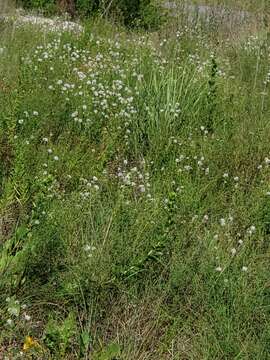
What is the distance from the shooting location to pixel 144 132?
4.34 meters

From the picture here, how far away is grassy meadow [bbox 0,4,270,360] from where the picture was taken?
267cm

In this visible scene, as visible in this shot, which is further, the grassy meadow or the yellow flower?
the grassy meadow

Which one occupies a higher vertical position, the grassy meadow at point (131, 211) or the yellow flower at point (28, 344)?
the grassy meadow at point (131, 211)

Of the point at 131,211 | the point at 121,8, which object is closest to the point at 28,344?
the point at 131,211

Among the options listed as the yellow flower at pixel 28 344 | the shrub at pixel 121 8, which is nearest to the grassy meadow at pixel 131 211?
the yellow flower at pixel 28 344

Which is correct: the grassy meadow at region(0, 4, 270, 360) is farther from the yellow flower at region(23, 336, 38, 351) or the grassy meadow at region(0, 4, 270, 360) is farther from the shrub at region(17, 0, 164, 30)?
the shrub at region(17, 0, 164, 30)

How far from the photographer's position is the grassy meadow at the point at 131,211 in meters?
2.67

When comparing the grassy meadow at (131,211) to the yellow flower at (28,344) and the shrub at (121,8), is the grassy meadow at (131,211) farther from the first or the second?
the shrub at (121,8)

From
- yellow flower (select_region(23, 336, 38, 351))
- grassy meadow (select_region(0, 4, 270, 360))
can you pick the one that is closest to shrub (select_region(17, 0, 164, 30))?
grassy meadow (select_region(0, 4, 270, 360))

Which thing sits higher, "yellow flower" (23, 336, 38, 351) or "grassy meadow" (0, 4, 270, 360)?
"grassy meadow" (0, 4, 270, 360)

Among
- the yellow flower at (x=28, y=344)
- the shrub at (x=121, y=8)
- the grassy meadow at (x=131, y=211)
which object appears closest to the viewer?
the yellow flower at (x=28, y=344)

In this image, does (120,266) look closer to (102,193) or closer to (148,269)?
(148,269)

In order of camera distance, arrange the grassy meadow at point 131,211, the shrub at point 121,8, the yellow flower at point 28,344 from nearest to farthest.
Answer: the yellow flower at point 28,344 → the grassy meadow at point 131,211 → the shrub at point 121,8

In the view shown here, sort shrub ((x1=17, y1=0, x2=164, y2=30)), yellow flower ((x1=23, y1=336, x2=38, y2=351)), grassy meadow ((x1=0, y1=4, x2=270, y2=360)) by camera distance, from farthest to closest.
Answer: shrub ((x1=17, y1=0, x2=164, y2=30)) < grassy meadow ((x1=0, y1=4, x2=270, y2=360)) < yellow flower ((x1=23, y1=336, x2=38, y2=351))
